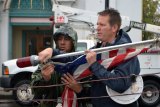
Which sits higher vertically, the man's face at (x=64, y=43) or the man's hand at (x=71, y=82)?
the man's face at (x=64, y=43)

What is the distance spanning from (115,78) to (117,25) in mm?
431

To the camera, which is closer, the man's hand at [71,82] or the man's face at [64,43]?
the man's hand at [71,82]

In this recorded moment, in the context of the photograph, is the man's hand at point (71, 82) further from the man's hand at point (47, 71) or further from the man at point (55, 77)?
the man's hand at point (47, 71)

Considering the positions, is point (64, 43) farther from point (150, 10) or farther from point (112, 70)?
point (150, 10)

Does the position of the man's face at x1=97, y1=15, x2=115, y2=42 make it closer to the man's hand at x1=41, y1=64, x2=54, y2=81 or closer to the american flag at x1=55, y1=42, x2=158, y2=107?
the american flag at x1=55, y1=42, x2=158, y2=107

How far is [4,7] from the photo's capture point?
18.6 meters

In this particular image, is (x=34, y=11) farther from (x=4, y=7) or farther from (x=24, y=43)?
(x=24, y=43)

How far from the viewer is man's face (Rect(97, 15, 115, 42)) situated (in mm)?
2994

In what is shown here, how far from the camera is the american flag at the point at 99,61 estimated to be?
2.86 metres

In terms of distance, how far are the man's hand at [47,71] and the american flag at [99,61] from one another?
5 centimetres

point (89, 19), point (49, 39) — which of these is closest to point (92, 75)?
point (89, 19)

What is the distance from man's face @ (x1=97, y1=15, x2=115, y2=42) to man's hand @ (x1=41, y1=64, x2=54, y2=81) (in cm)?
40

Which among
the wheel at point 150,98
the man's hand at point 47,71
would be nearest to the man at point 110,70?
the man's hand at point 47,71

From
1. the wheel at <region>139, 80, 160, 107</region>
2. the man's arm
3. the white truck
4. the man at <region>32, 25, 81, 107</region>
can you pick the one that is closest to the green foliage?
the white truck
